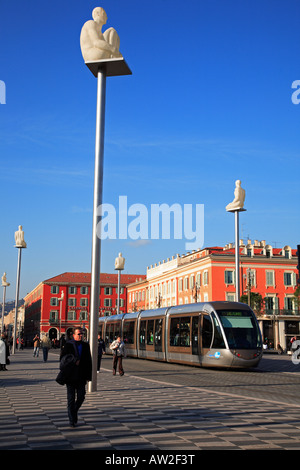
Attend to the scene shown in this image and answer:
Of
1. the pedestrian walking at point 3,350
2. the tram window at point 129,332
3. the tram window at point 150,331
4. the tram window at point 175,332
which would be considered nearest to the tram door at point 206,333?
the tram window at point 175,332

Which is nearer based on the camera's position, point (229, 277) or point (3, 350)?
point (3, 350)

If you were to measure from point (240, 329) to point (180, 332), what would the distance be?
474 centimetres

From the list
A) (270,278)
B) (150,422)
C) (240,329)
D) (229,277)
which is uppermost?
(270,278)

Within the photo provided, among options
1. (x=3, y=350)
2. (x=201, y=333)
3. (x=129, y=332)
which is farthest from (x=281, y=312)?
(x=3, y=350)

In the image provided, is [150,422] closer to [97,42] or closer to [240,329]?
[97,42]

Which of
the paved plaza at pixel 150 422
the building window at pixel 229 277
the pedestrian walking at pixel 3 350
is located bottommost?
the paved plaza at pixel 150 422

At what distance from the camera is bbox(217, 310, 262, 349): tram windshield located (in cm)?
2328

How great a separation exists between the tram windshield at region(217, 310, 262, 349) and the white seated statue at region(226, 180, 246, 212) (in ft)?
35.4

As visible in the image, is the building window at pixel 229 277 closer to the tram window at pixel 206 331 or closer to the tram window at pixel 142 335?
the tram window at pixel 142 335

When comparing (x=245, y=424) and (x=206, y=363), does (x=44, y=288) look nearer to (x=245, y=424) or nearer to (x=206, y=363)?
(x=206, y=363)

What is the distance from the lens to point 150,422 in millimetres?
9000

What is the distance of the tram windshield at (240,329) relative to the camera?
23.3 m

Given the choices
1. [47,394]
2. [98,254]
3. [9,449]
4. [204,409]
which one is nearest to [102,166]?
[98,254]

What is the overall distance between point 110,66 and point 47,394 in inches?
350
